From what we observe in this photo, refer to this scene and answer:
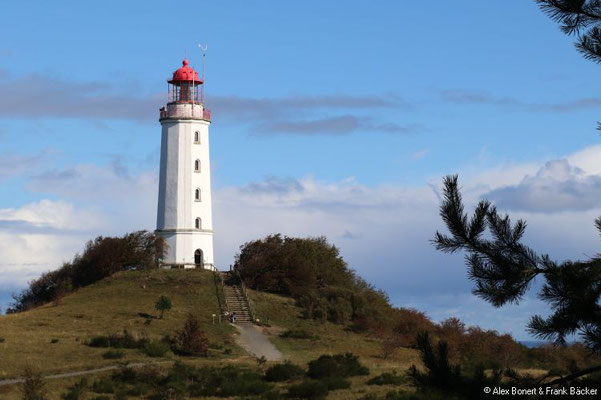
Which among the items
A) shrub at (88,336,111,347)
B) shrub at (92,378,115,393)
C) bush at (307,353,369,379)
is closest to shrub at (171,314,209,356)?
shrub at (88,336,111,347)

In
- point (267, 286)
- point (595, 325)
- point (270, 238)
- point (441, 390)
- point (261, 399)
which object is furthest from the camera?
point (270, 238)

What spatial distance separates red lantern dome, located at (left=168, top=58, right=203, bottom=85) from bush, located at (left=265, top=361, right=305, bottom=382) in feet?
93.6

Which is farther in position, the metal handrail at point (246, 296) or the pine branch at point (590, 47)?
the metal handrail at point (246, 296)

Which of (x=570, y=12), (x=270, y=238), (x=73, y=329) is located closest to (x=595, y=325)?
(x=570, y=12)

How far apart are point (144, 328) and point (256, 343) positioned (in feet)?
18.2

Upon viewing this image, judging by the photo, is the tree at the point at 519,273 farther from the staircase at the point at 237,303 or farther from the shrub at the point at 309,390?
the staircase at the point at 237,303

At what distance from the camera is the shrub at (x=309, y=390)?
104 ft

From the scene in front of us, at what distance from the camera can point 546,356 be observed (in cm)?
4881

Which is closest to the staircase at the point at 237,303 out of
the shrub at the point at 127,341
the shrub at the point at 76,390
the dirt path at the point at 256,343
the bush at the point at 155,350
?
the dirt path at the point at 256,343

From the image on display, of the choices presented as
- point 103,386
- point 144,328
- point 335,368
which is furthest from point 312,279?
point 103,386

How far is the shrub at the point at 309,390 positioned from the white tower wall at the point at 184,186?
27371 mm

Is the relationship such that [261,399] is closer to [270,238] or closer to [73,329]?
[73,329]

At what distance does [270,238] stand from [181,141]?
901cm

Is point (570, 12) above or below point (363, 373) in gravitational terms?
above
